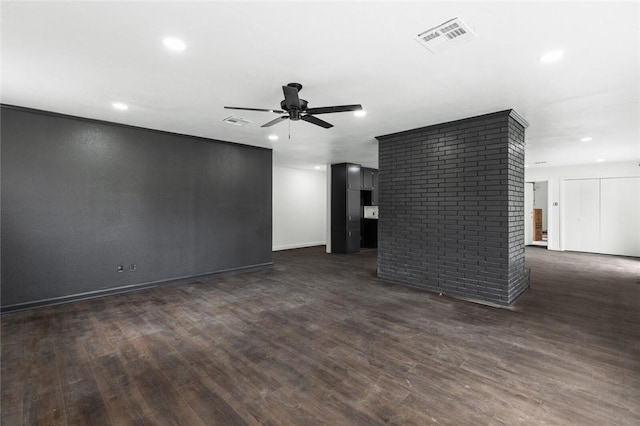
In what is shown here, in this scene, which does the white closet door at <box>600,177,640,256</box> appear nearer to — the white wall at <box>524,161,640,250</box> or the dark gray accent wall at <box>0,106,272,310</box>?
the white wall at <box>524,161,640,250</box>

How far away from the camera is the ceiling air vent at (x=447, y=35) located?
2191 millimetres

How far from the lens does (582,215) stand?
29.4 ft

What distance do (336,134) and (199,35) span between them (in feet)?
10.8

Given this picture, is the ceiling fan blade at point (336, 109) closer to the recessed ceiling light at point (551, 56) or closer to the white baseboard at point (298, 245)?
the recessed ceiling light at point (551, 56)

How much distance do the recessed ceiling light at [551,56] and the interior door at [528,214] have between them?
8.82 metres

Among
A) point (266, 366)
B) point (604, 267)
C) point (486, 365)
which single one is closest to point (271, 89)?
point (266, 366)

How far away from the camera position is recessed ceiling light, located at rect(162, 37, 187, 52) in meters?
2.37

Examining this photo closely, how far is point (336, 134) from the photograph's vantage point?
5355 millimetres

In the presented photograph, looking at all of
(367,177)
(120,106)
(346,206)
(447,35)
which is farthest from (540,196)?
(120,106)

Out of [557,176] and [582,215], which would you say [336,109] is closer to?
[557,176]

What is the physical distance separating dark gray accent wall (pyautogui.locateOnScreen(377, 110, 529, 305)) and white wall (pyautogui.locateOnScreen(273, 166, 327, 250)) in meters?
4.67

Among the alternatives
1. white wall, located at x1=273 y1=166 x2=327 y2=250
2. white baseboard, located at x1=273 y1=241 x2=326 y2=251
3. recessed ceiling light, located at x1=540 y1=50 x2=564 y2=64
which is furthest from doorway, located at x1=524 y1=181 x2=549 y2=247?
recessed ceiling light, located at x1=540 y1=50 x2=564 y2=64

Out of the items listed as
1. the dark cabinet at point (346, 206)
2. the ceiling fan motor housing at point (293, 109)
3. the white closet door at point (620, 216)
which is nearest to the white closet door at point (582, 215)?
the white closet door at point (620, 216)

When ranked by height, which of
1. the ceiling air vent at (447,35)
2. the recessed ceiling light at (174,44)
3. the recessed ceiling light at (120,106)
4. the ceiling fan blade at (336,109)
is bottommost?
the ceiling fan blade at (336,109)
